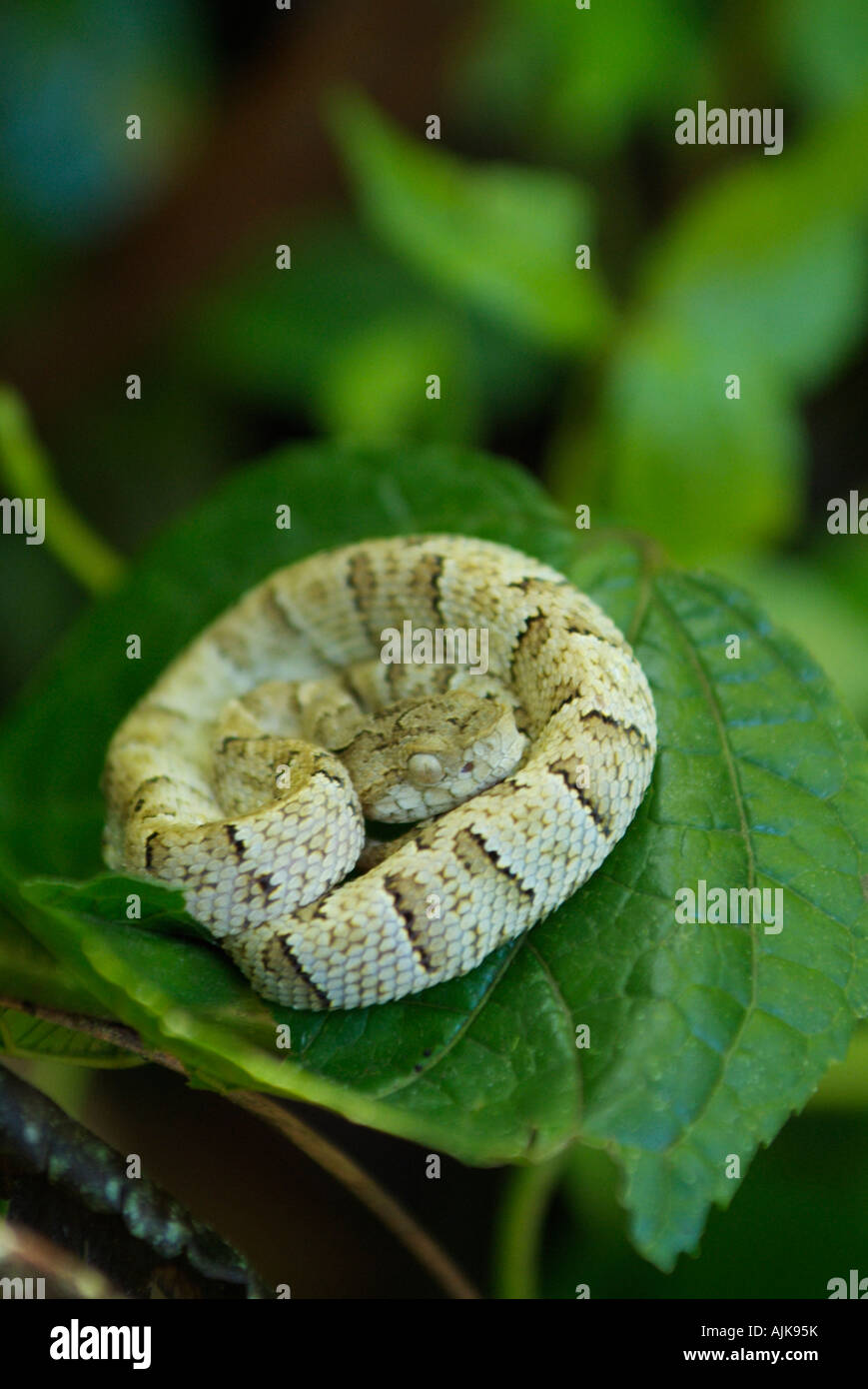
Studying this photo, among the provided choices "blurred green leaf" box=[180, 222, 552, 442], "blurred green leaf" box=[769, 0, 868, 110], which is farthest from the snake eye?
"blurred green leaf" box=[769, 0, 868, 110]

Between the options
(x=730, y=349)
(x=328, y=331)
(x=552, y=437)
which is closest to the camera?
(x=730, y=349)

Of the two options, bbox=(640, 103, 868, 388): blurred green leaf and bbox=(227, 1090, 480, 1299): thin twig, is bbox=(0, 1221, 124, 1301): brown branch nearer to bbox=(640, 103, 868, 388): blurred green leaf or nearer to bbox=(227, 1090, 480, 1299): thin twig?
bbox=(227, 1090, 480, 1299): thin twig

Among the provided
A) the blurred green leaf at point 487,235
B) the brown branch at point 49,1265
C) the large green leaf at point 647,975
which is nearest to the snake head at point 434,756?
the large green leaf at point 647,975

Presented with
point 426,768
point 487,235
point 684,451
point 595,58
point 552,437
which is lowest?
point 426,768

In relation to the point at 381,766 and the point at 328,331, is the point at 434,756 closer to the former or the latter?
the point at 381,766

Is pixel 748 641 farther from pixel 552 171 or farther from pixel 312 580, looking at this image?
pixel 552 171

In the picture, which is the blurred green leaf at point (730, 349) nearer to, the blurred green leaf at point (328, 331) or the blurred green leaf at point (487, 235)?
the blurred green leaf at point (487, 235)

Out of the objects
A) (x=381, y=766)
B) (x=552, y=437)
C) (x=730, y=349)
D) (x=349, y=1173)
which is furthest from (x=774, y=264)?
(x=349, y=1173)
